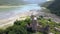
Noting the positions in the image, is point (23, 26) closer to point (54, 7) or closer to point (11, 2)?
point (11, 2)

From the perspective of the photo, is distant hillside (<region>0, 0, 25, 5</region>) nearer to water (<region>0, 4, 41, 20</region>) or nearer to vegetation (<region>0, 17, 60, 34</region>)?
water (<region>0, 4, 41, 20</region>)

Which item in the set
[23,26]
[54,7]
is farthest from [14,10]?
[54,7]

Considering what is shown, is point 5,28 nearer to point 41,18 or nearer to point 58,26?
point 41,18

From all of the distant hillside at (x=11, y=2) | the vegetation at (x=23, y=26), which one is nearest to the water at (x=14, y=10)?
the distant hillside at (x=11, y=2)

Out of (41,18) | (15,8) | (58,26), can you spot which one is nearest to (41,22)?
(41,18)

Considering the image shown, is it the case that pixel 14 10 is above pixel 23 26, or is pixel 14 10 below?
above

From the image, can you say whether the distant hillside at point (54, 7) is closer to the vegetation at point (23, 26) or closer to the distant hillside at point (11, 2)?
the vegetation at point (23, 26)

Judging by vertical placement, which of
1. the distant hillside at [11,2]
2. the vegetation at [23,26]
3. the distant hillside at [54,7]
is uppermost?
the distant hillside at [11,2]

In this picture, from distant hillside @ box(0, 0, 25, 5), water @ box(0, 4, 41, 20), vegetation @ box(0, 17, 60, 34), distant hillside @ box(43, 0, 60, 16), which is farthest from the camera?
distant hillside @ box(43, 0, 60, 16)

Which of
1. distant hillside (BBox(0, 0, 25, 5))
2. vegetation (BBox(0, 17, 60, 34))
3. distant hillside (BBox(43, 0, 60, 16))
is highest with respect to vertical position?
distant hillside (BBox(0, 0, 25, 5))

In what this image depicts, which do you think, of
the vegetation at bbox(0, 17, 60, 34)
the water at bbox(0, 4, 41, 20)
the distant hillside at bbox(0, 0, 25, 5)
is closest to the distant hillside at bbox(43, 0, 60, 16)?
the water at bbox(0, 4, 41, 20)

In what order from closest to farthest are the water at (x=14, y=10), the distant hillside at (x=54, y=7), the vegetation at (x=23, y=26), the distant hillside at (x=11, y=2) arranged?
the vegetation at (x=23, y=26)
the water at (x=14, y=10)
the distant hillside at (x=11, y=2)
the distant hillside at (x=54, y=7)
